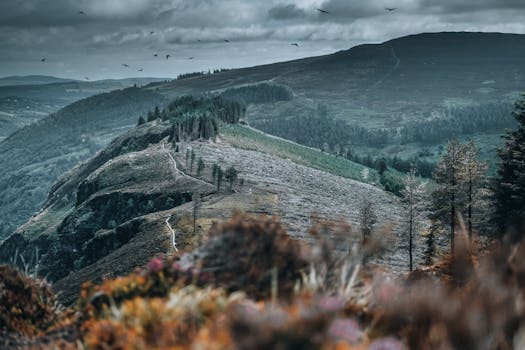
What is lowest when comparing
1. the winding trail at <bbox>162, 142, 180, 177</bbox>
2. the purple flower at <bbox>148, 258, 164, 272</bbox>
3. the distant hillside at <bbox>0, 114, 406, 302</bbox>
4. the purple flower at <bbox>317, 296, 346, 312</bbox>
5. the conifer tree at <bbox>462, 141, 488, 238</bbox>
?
the distant hillside at <bbox>0, 114, 406, 302</bbox>

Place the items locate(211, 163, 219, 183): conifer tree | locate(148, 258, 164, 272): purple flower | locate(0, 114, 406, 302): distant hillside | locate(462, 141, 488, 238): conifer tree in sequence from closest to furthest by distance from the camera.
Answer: locate(148, 258, 164, 272): purple flower < locate(462, 141, 488, 238): conifer tree < locate(0, 114, 406, 302): distant hillside < locate(211, 163, 219, 183): conifer tree

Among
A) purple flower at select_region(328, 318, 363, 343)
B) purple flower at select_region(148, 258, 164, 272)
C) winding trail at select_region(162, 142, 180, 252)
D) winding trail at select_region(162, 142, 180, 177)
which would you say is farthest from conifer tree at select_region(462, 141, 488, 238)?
winding trail at select_region(162, 142, 180, 177)

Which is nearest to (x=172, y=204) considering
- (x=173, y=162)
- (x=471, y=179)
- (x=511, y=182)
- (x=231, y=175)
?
(x=231, y=175)

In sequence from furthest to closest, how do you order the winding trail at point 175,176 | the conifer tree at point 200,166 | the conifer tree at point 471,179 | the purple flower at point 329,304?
1. the conifer tree at point 200,166
2. the winding trail at point 175,176
3. the conifer tree at point 471,179
4. the purple flower at point 329,304

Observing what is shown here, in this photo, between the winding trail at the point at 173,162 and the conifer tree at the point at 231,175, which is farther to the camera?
the winding trail at the point at 173,162

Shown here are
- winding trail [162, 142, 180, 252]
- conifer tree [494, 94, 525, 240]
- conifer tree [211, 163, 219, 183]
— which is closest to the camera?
conifer tree [494, 94, 525, 240]

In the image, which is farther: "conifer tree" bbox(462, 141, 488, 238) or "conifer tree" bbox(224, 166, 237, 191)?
"conifer tree" bbox(224, 166, 237, 191)

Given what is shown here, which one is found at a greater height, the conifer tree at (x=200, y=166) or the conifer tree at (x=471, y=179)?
the conifer tree at (x=471, y=179)

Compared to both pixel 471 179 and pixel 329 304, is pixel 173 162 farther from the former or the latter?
pixel 329 304

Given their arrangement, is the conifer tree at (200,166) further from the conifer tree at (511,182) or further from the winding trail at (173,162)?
the conifer tree at (511,182)

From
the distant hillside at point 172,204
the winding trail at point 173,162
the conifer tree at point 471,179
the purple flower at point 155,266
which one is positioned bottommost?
the distant hillside at point 172,204

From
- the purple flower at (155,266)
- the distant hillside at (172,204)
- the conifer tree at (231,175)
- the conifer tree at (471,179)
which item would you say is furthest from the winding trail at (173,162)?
the purple flower at (155,266)

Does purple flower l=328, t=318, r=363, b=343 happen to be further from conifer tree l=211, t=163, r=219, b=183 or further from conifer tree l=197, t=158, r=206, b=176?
conifer tree l=197, t=158, r=206, b=176

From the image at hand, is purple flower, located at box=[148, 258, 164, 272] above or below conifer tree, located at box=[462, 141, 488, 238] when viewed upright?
above
